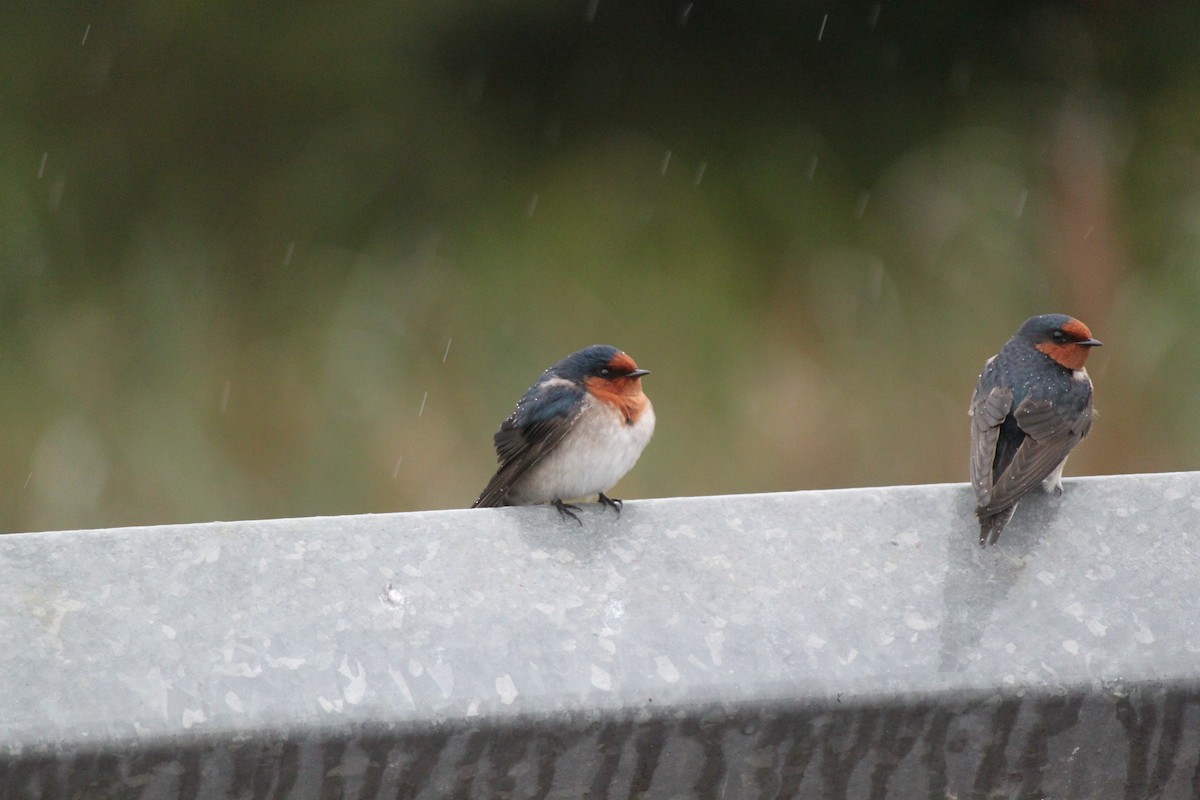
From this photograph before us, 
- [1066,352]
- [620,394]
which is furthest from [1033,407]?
[620,394]

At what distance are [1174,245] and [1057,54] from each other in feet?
2.21

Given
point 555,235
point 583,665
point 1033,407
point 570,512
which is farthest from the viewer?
point 555,235

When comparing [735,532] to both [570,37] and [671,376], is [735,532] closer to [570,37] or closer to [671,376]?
[671,376]

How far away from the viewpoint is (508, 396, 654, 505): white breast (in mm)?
2053

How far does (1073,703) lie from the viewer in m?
1.16

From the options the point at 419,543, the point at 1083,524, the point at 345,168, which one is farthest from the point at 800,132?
the point at 419,543

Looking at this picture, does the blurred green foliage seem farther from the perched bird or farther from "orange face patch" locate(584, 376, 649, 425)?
the perched bird

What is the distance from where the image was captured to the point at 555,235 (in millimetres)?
2689

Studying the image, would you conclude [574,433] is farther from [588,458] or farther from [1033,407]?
[1033,407]

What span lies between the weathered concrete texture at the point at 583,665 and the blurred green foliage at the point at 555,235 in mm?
1312

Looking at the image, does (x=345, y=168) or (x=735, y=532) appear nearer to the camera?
(x=735, y=532)

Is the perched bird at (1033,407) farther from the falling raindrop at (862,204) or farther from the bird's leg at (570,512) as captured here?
the falling raindrop at (862,204)

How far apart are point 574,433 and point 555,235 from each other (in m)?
0.70

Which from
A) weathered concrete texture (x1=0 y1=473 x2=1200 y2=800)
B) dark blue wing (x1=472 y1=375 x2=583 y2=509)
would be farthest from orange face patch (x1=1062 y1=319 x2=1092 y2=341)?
weathered concrete texture (x1=0 y1=473 x2=1200 y2=800)
